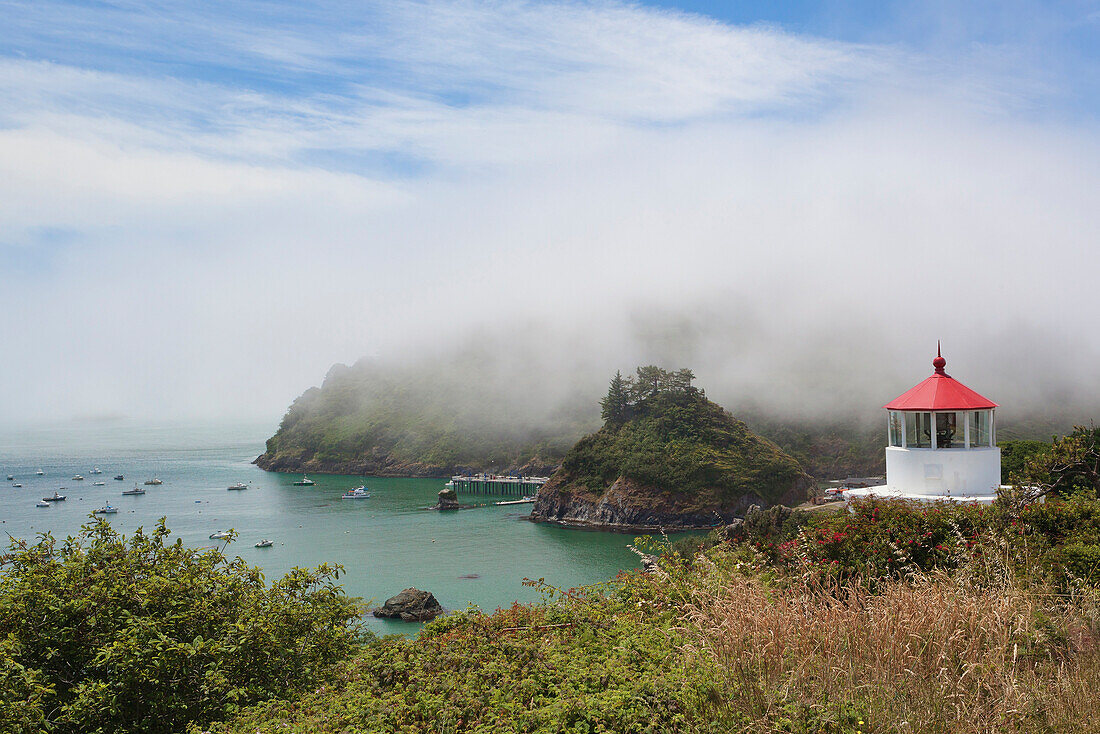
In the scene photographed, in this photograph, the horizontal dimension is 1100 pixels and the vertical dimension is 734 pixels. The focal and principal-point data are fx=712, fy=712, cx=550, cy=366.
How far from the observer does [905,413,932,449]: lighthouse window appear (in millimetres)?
13477

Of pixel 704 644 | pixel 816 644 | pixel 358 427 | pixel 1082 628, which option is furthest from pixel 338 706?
pixel 358 427

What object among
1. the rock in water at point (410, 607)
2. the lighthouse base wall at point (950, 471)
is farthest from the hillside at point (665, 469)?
the lighthouse base wall at point (950, 471)

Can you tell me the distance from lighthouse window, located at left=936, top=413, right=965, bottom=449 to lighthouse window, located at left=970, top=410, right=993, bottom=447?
21 centimetres

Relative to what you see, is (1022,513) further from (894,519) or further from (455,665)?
(455,665)

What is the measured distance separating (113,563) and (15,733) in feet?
6.44

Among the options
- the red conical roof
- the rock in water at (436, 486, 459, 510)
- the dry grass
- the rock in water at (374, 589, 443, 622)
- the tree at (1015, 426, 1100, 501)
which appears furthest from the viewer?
the rock in water at (436, 486, 459, 510)

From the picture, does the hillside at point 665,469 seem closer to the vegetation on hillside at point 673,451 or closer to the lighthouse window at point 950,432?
the vegetation on hillside at point 673,451

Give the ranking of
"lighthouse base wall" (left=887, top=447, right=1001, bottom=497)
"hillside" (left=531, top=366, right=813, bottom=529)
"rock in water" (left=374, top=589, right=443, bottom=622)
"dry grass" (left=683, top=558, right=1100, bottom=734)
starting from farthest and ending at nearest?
"hillside" (left=531, top=366, right=813, bottom=529)
"rock in water" (left=374, top=589, right=443, bottom=622)
"lighthouse base wall" (left=887, top=447, right=1001, bottom=497)
"dry grass" (left=683, top=558, right=1100, bottom=734)

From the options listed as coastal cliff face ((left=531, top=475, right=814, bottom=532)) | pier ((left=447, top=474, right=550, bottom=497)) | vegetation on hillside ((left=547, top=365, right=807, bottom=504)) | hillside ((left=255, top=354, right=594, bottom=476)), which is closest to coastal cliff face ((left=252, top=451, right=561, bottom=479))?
hillside ((left=255, top=354, right=594, bottom=476))

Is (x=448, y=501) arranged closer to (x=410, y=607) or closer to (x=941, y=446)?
(x=410, y=607)

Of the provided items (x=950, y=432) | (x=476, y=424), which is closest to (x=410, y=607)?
(x=950, y=432)

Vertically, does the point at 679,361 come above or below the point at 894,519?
above

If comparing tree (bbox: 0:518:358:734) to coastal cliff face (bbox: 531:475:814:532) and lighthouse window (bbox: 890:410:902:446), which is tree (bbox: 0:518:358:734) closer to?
lighthouse window (bbox: 890:410:902:446)

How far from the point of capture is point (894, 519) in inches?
278
